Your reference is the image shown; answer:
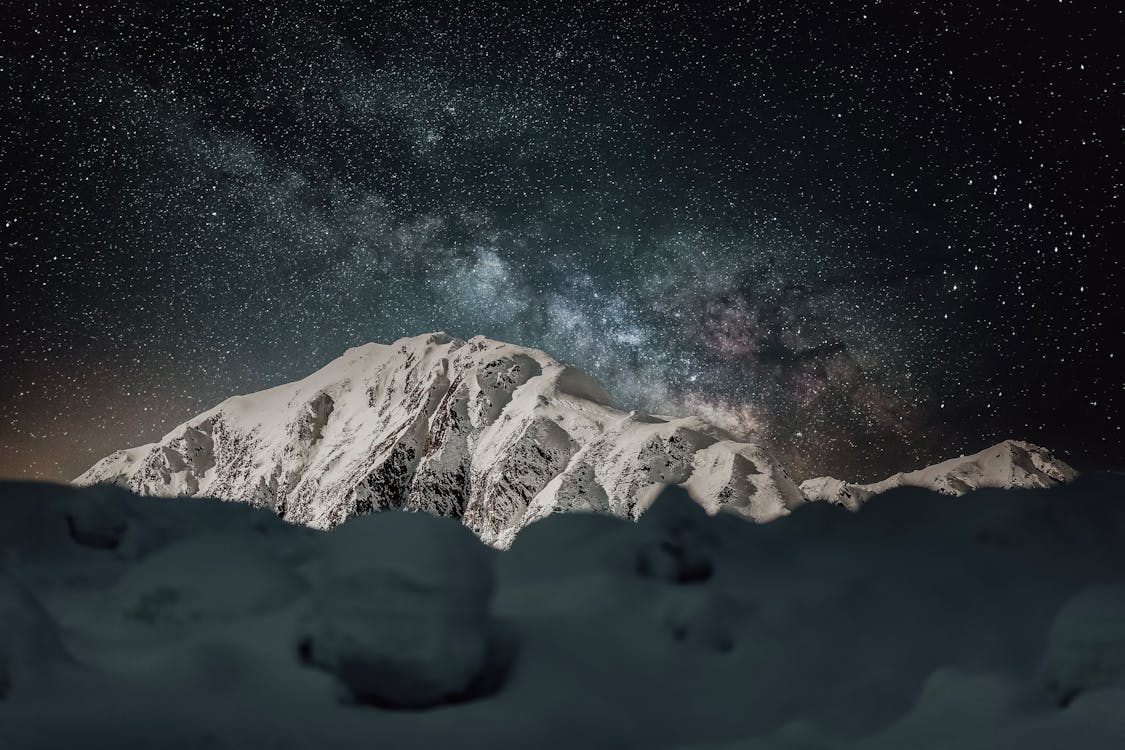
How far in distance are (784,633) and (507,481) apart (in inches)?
3621

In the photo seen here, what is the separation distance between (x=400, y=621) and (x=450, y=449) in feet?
352

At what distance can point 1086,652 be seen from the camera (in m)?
2.71

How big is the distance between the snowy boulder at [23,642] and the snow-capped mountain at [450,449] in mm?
41120

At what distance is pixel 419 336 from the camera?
150 m

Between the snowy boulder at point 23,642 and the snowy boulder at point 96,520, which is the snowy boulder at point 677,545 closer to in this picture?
the snowy boulder at point 23,642

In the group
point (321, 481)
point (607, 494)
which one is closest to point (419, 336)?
point (321, 481)

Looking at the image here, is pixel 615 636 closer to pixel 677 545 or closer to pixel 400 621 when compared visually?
pixel 677 545

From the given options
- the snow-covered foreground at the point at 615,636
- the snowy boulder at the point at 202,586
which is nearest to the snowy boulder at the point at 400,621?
the snow-covered foreground at the point at 615,636

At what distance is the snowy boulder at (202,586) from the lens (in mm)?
3617

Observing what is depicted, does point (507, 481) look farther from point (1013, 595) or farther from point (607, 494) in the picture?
point (1013, 595)

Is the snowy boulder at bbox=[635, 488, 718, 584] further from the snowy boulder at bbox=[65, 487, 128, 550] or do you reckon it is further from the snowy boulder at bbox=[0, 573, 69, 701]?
the snowy boulder at bbox=[65, 487, 128, 550]

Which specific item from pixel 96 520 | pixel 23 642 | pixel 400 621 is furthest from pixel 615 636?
pixel 96 520

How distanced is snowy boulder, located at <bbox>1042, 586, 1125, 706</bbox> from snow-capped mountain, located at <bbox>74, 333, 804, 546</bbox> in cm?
4309

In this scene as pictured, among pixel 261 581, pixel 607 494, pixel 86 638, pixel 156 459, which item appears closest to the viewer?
pixel 86 638
